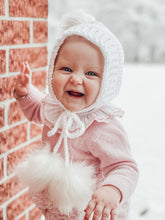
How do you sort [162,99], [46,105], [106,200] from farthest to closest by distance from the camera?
1. [162,99]
2. [46,105]
3. [106,200]

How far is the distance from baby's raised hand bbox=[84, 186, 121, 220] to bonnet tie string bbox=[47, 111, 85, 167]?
166 mm

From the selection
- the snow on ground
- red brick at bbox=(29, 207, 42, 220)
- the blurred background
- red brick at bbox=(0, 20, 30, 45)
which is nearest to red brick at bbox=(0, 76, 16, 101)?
red brick at bbox=(0, 20, 30, 45)

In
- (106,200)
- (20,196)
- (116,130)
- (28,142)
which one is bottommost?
(20,196)

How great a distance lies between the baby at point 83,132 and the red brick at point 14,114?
0.19m

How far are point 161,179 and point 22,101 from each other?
4.87 ft

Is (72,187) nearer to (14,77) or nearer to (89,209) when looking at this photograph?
(89,209)

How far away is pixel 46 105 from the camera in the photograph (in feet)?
3.49

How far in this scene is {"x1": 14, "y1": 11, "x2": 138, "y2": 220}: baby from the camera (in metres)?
0.89

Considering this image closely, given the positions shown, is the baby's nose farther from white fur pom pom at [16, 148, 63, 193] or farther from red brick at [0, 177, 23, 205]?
red brick at [0, 177, 23, 205]

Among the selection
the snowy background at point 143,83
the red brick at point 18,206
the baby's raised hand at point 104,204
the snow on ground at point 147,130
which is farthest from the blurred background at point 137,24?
the baby's raised hand at point 104,204

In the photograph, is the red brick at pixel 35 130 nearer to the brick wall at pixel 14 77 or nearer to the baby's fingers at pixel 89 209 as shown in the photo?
the brick wall at pixel 14 77

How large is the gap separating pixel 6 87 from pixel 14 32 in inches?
8.1

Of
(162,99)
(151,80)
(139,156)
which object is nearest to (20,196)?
(139,156)

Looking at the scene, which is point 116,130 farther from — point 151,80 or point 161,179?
point 151,80
